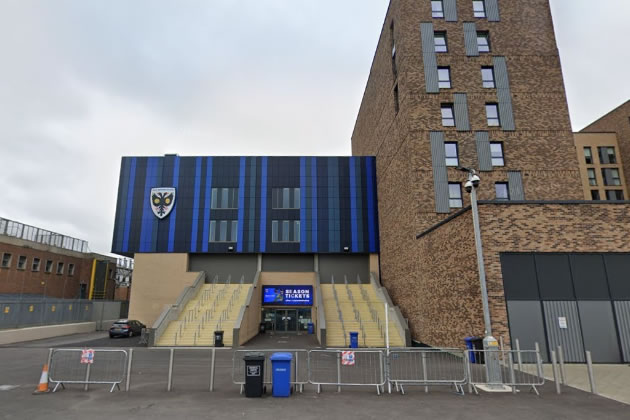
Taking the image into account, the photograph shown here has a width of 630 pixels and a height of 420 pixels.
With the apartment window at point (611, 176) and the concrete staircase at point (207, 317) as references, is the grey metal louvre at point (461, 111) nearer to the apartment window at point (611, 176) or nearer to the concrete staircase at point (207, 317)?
the concrete staircase at point (207, 317)

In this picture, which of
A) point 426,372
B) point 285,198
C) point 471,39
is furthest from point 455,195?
point 285,198

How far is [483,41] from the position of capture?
27.0 metres

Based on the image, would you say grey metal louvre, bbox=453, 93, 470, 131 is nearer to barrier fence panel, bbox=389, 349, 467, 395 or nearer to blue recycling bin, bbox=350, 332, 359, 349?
blue recycling bin, bbox=350, 332, 359, 349

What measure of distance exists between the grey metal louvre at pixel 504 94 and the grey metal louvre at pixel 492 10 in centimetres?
327

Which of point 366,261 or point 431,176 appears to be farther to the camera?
point 366,261

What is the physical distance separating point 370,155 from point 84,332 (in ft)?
99.9

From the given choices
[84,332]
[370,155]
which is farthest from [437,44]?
[84,332]

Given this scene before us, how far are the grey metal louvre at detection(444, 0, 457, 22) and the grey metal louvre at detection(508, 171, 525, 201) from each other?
472 inches

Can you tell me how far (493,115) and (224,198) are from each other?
79.1 feet

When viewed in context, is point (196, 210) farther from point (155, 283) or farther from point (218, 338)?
point (218, 338)

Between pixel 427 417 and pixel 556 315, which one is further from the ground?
pixel 556 315

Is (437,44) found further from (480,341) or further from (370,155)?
(480,341)

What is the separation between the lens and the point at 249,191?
36.4 metres

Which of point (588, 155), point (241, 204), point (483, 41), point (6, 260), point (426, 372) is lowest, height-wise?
point (426, 372)
